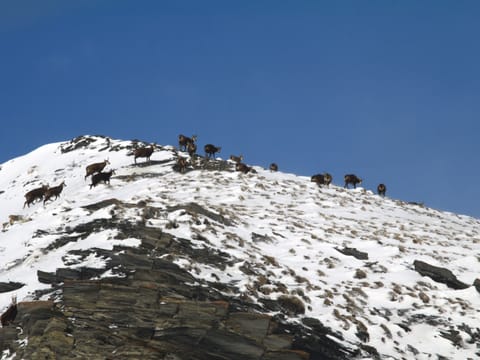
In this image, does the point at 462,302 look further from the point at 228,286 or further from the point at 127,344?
the point at 127,344

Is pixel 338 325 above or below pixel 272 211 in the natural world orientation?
below

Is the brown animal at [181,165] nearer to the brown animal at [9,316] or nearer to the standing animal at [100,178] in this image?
the standing animal at [100,178]

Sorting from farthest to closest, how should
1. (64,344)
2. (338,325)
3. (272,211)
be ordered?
(272,211) → (338,325) → (64,344)

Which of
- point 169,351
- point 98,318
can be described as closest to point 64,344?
point 98,318

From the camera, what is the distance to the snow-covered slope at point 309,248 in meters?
16.7

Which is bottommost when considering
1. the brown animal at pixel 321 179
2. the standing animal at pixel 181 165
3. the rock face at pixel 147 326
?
the rock face at pixel 147 326

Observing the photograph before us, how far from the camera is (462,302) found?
19.2 metres

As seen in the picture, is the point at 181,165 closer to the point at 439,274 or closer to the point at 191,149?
the point at 191,149

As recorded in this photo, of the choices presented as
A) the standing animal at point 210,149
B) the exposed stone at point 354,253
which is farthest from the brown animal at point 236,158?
the exposed stone at point 354,253

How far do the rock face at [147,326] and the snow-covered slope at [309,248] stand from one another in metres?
1.20

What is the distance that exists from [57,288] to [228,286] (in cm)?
481

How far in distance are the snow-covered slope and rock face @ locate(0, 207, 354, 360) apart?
1195 millimetres

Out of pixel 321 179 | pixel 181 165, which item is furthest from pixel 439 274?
pixel 321 179

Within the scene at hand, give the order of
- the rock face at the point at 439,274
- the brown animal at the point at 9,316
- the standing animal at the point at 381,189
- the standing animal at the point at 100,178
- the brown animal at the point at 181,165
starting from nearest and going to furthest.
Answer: the brown animal at the point at 9,316 → the rock face at the point at 439,274 → the standing animal at the point at 100,178 → the brown animal at the point at 181,165 → the standing animal at the point at 381,189
